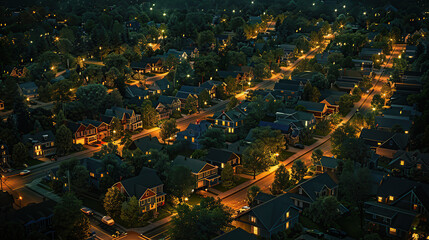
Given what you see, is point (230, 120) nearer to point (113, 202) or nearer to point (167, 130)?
point (167, 130)

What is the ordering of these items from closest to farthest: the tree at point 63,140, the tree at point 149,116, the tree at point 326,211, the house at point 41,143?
the tree at point 326,211 → the house at point 41,143 → the tree at point 63,140 → the tree at point 149,116

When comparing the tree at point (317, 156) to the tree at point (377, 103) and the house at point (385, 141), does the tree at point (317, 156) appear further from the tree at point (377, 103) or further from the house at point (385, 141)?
the tree at point (377, 103)

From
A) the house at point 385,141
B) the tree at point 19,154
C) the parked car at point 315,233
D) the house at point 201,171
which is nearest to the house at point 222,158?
the house at point 201,171

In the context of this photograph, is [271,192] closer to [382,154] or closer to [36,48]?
[382,154]

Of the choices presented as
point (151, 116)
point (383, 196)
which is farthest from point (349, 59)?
point (383, 196)

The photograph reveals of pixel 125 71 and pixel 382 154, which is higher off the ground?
pixel 125 71
